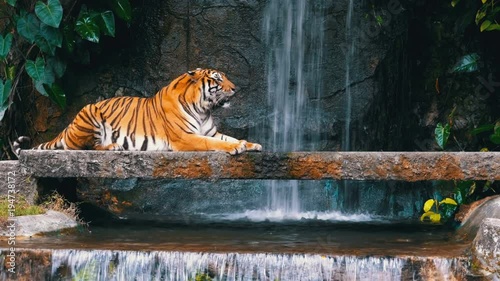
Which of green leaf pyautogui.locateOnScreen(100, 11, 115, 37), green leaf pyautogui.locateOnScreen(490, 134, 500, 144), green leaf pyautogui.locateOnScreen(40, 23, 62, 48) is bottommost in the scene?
green leaf pyautogui.locateOnScreen(490, 134, 500, 144)

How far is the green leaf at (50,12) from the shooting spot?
9141 millimetres

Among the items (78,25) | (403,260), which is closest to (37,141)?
(78,25)

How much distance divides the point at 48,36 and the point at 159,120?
6.02 ft

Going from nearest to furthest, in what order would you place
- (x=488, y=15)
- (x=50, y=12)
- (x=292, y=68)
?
(x=50, y=12)
(x=488, y=15)
(x=292, y=68)

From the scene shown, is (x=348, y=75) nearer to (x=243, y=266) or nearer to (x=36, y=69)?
(x=36, y=69)

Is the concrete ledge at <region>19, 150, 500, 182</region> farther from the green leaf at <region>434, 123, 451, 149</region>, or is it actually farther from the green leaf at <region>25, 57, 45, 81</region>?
the green leaf at <region>25, 57, 45, 81</region>

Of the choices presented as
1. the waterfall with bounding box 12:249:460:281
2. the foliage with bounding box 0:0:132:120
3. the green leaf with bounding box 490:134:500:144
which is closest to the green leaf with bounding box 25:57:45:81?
the foliage with bounding box 0:0:132:120

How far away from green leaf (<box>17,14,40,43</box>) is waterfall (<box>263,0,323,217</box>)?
2.60 m

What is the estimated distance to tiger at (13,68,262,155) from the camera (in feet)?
27.3

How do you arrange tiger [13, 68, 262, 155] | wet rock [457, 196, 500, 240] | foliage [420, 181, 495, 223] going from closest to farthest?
wet rock [457, 196, 500, 240] → tiger [13, 68, 262, 155] → foliage [420, 181, 495, 223]

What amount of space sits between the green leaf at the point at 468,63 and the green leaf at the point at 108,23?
3.63 metres

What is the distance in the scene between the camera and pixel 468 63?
385 inches

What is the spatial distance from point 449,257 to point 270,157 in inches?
69.2

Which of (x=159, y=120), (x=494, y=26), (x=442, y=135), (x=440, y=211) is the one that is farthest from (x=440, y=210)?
(x=159, y=120)
